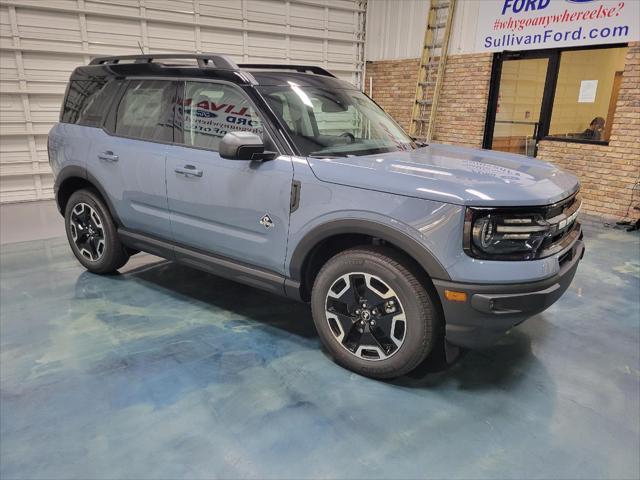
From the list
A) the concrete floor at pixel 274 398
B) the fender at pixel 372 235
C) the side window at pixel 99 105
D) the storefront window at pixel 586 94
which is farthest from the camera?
the storefront window at pixel 586 94

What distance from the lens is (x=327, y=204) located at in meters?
2.60

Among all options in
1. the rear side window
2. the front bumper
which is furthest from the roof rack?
the front bumper

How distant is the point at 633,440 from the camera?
225 cm

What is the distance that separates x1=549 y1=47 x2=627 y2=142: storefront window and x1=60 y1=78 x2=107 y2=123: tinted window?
6926 millimetres

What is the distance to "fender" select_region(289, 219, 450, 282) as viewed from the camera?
2.32 m

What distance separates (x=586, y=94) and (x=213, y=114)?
6.74 meters

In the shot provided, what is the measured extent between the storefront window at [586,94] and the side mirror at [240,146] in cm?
645

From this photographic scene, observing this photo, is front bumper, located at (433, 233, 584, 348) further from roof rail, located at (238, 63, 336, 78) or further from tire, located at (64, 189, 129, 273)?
tire, located at (64, 189, 129, 273)

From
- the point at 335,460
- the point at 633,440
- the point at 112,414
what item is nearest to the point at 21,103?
the point at 112,414

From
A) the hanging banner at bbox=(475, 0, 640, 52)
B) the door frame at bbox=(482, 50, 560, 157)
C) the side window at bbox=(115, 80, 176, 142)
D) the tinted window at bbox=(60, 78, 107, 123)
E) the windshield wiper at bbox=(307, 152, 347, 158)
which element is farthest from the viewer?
the door frame at bbox=(482, 50, 560, 157)

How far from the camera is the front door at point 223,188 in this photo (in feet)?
9.27

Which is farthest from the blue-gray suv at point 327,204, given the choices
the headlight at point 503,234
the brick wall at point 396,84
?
the brick wall at point 396,84

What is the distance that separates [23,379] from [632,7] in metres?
8.09

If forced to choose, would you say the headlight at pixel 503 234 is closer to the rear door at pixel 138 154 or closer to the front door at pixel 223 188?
the front door at pixel 223 188
